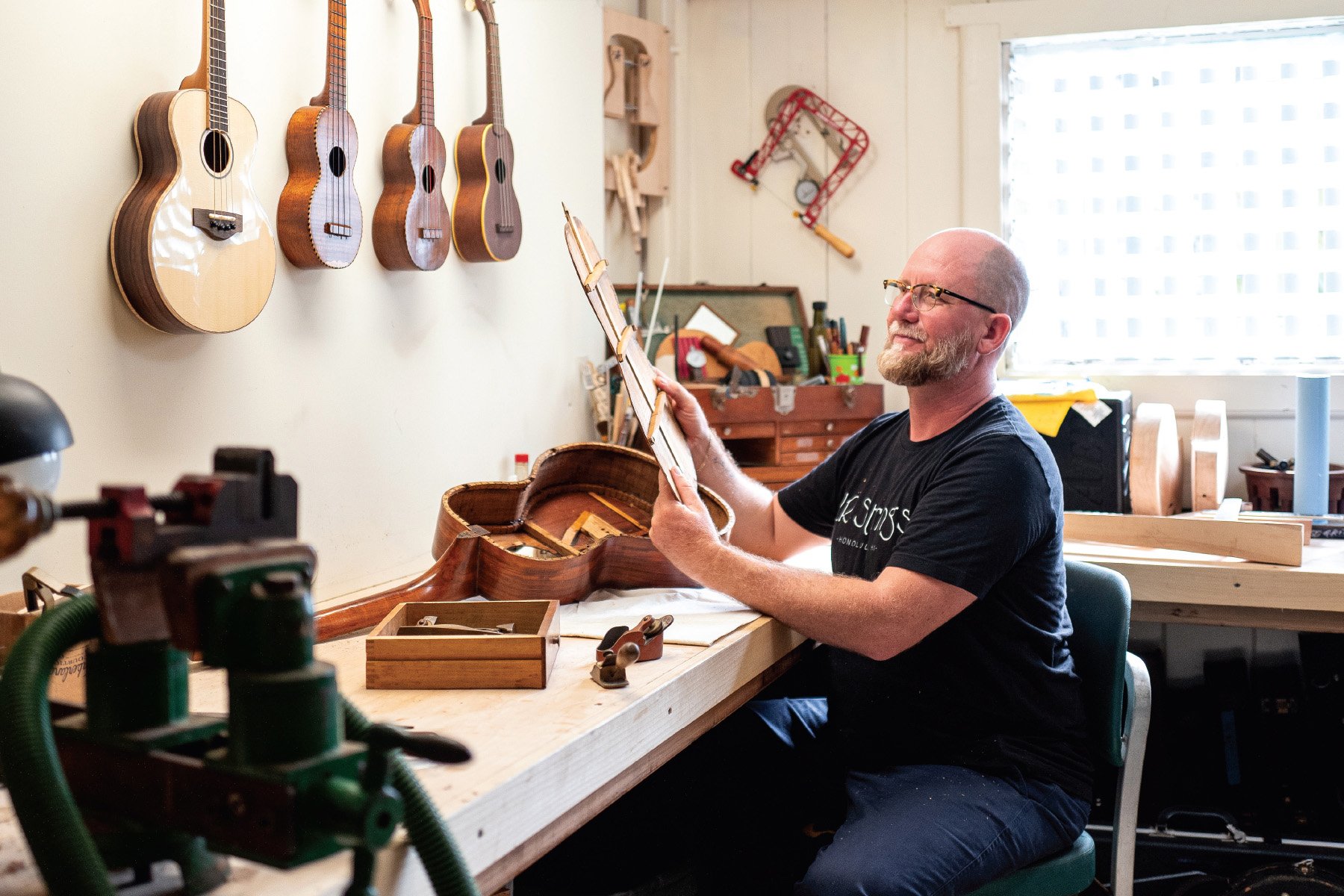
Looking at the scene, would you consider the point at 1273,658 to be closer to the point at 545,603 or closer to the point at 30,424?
the point at 545,603

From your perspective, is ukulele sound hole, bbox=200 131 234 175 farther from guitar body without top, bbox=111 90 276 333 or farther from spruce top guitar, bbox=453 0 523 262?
spruce top guitar, bbox=453 0 523 262

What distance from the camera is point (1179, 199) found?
149 inches

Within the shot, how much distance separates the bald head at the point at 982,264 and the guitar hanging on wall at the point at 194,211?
1326 mm

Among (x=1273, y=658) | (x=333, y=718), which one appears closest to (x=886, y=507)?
(x=333, y=718)

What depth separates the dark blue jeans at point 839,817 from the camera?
1.83 meters

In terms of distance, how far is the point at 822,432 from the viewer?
3717 mm

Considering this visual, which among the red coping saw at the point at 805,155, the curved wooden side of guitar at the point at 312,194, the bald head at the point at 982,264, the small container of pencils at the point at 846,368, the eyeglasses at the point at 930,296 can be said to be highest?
the red coping saw at the point at 805,155

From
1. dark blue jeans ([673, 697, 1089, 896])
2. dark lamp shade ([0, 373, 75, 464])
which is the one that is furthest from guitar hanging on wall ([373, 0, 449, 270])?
dark lamp shade ([0, 373, 75, 464])

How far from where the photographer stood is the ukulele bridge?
74.4 inches

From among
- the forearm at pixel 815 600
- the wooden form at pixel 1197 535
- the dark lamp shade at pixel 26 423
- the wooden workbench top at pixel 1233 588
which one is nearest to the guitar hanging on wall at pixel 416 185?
the forearm at pixel 815 600

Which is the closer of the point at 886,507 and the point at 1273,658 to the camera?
the point at 886,507

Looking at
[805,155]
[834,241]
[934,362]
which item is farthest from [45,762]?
[805,155]

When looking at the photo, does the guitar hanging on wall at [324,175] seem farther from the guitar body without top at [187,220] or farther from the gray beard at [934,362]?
the gray beard at [934,362]

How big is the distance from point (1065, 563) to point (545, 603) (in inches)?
43.1
